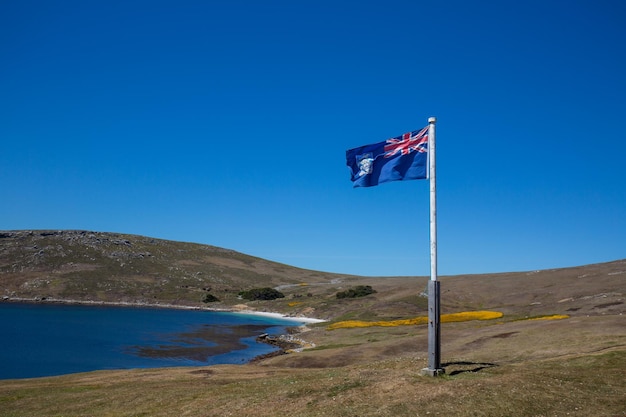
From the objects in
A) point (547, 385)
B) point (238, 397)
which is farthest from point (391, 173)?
point (238, 397)

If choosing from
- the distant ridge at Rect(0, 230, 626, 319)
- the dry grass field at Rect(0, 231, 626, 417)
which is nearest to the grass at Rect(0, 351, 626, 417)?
the dry grass field at Rect(0, 231, 626, 417)

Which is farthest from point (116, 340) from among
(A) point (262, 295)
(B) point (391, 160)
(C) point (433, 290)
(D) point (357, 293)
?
(A) point (262, 295)

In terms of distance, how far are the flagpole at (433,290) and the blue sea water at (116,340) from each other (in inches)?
1912

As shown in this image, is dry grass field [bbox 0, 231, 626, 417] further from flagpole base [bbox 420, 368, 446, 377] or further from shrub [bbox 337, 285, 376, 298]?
shrub [bbox 337, 285, 376, 298]

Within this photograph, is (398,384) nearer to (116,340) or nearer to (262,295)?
(116,340)

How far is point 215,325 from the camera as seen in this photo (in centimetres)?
12238

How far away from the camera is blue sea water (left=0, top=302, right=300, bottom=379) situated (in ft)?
216

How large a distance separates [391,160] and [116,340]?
7898 centimetres

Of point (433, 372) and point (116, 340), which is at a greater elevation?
point (433, 372)

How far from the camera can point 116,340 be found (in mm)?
88312

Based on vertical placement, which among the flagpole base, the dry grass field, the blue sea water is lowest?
the blue sea water

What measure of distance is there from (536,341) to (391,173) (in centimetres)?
2413

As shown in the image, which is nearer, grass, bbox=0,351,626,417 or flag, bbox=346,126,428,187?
grass, bbox=0,351,626,417

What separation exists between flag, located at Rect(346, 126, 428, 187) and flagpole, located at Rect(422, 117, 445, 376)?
1.15ft
